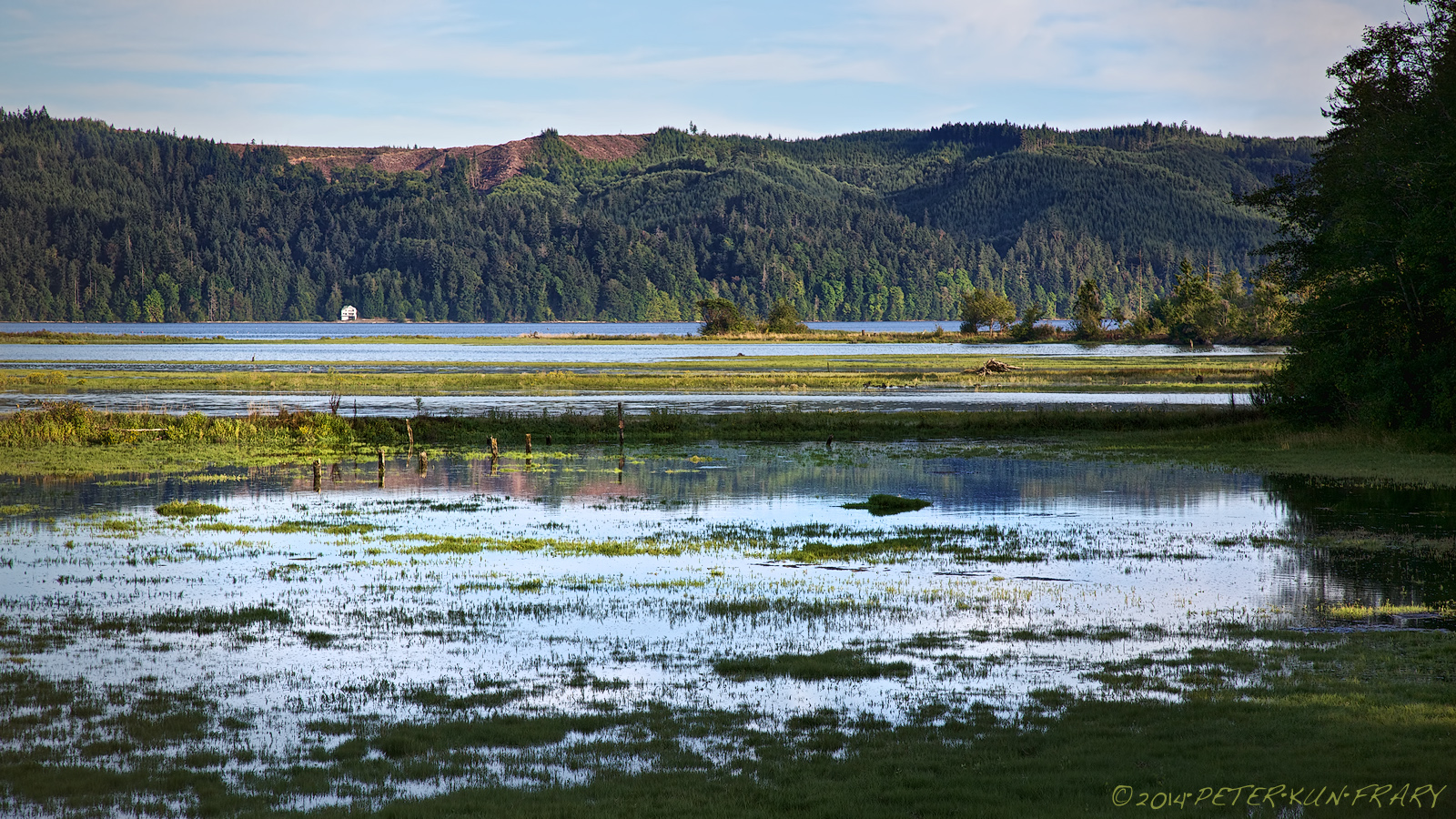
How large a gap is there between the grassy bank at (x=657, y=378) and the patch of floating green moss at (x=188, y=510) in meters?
47.4

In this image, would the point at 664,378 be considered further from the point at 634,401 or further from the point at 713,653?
the point at 713,653

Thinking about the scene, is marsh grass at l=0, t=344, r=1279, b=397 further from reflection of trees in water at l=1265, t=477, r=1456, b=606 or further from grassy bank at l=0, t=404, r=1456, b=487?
reflection of trees in water at l=1265, t=477, r=1456, b=606

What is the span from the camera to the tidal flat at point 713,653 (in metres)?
10.2

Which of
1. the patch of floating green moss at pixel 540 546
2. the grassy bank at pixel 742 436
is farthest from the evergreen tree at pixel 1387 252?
the patch of floating green moss at pixel 540 546

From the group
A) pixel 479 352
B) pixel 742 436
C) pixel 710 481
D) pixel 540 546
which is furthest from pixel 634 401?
pixel 479 352

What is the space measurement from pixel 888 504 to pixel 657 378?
2519 inches

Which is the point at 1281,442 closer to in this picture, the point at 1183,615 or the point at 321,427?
the point at 1183,615

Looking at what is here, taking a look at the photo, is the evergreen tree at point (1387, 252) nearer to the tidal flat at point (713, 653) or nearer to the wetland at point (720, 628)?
the wetland at point (720, 628)

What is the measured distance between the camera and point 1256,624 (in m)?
16.8

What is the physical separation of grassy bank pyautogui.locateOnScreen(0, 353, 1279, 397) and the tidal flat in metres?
51.3

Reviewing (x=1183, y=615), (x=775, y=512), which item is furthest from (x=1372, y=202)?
(x=1183, y=615)

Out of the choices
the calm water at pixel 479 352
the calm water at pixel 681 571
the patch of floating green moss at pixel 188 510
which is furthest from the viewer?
the calm water at pixel 479 352

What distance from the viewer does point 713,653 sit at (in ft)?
50.5

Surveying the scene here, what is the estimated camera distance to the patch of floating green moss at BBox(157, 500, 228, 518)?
91.9 feet
